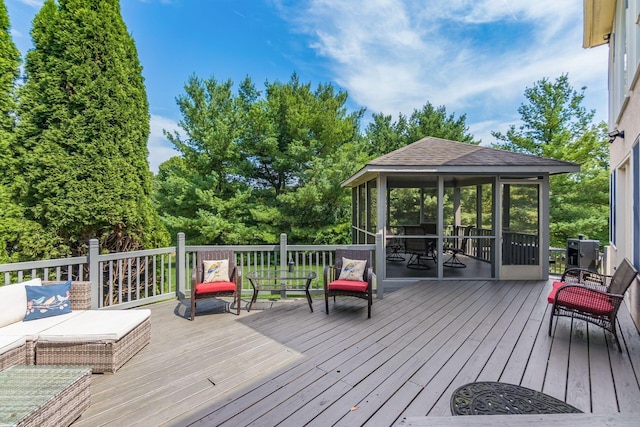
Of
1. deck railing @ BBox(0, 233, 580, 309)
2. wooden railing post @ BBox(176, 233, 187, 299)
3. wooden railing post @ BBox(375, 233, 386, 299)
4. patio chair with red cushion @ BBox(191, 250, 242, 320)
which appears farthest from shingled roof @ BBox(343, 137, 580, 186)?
wooden railing post @ BBox(176, 233, 187, 299)

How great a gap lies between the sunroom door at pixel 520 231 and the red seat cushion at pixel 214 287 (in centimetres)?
569

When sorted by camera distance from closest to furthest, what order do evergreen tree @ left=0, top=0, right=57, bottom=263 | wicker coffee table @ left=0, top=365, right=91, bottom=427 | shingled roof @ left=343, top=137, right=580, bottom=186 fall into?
wicker coffee table @ left=0, top=365, right=91, bottom=427 → evergreen tree @ left=0, top=0, right=57, bottom=263 → shingled roof @ left=343, top=137, right=580, bottom=186

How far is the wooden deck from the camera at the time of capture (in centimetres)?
221

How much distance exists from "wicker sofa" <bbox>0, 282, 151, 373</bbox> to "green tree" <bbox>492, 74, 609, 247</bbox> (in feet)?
54.1

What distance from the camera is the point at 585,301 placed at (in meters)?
3.39

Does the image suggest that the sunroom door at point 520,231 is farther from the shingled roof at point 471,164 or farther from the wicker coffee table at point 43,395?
the wicker coffee table at point 43,395

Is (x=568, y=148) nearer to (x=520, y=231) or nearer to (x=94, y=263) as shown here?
(x=520, y=231)

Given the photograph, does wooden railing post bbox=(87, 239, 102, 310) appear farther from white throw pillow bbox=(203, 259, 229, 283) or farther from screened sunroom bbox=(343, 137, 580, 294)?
screened sunroom bbox=(343, 137, 580, 294)

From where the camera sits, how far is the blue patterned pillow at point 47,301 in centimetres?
308

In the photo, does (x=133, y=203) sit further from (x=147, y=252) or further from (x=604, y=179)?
(x=604, y=179)

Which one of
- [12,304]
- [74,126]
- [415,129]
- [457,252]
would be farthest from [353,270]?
[415,129]

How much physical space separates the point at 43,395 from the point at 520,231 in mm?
7856

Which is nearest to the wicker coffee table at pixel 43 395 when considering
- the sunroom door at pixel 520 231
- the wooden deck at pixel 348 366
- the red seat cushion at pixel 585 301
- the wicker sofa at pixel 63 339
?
the wooden deck at pixel 348 366

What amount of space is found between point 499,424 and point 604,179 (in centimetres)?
1683
